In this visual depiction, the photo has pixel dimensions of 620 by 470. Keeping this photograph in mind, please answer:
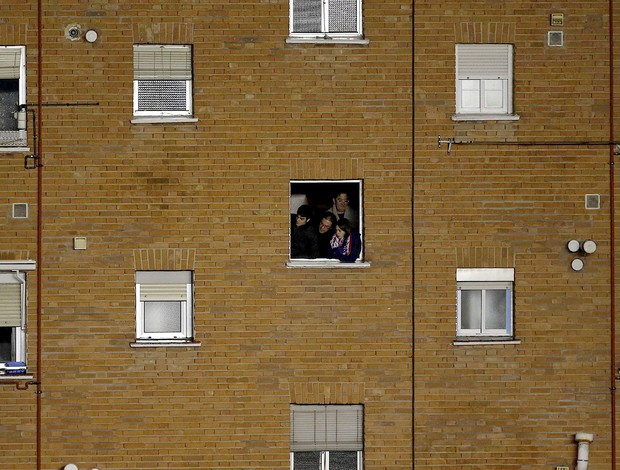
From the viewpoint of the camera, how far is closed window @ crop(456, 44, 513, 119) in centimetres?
1402

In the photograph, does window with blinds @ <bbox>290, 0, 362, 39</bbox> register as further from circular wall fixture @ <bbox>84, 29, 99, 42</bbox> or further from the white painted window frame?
circular wall fixture @ <bbox>84, 29, 99, 42</bbox>

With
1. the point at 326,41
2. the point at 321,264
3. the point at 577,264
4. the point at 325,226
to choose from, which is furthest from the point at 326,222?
the point at 577,264

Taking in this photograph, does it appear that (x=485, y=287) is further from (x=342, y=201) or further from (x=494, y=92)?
(x=494, y=92)

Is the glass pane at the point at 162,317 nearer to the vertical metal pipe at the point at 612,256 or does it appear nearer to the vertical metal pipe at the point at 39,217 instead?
the vertical metal pipe at the point at 39,217

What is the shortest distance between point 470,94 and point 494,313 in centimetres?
309

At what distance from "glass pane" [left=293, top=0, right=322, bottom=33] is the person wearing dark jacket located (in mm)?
2595

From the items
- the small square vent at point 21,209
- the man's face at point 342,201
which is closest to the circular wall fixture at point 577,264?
the man's face at point 342,201

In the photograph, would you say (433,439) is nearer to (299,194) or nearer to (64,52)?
(299,194)

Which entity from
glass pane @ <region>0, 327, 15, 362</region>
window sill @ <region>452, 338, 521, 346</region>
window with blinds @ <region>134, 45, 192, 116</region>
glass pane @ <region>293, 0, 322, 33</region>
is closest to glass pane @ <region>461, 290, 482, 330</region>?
window sill @ <region>452, 338, 521, 346</region>

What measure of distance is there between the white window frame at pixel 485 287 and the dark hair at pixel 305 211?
2.26 m

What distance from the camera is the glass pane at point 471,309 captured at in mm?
14062

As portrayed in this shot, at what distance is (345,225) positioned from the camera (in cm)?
1416

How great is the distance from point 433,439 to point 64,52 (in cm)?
735

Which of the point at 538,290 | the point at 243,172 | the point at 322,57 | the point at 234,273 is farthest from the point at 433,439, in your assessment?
the point at 322,57
